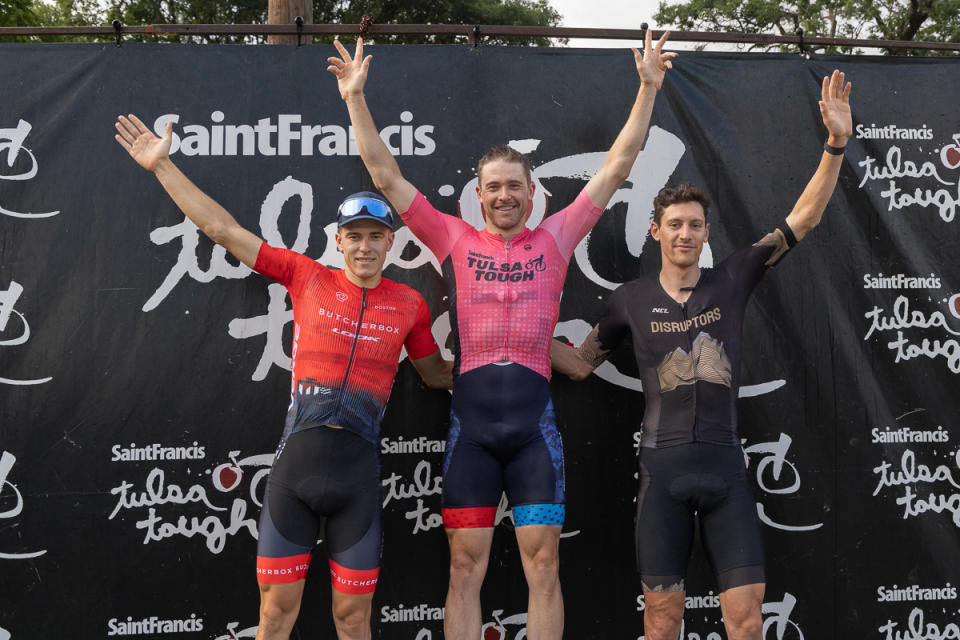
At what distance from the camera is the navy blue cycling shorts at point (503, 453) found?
2.89 metres

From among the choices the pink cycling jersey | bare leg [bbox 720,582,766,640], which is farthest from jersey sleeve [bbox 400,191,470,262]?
bare leg [bbox 720,582,766,640]

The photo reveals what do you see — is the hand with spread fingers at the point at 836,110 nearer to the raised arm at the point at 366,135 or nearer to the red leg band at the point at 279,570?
the raised arm at the point at 366,135

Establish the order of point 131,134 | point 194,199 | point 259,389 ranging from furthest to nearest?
point 259,389 → point 131,134 → point 194,199

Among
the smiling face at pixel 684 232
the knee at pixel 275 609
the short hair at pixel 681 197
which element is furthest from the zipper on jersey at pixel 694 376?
the knee at pixel 275 609

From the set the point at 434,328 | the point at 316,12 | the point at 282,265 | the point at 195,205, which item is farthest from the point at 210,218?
the point at 316,12

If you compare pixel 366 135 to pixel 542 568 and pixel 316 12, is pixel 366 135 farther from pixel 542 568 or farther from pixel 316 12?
pixel 316 12

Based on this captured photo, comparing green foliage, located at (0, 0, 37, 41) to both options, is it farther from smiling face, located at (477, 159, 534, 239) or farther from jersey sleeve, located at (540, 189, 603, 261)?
jersey sleeve, located at (540, 189, 603, 261)

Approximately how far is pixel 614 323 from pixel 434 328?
922 mm

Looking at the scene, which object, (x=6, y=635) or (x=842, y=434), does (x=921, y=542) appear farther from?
(x=6, y=635)

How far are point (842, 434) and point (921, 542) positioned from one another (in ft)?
2.30

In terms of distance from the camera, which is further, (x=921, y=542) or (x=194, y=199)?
(x=921, y=542)

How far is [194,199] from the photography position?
10.1ft

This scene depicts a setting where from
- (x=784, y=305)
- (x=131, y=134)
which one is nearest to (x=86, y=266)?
(x=131, y=134)

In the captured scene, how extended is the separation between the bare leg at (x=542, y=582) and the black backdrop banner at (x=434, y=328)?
70cm
